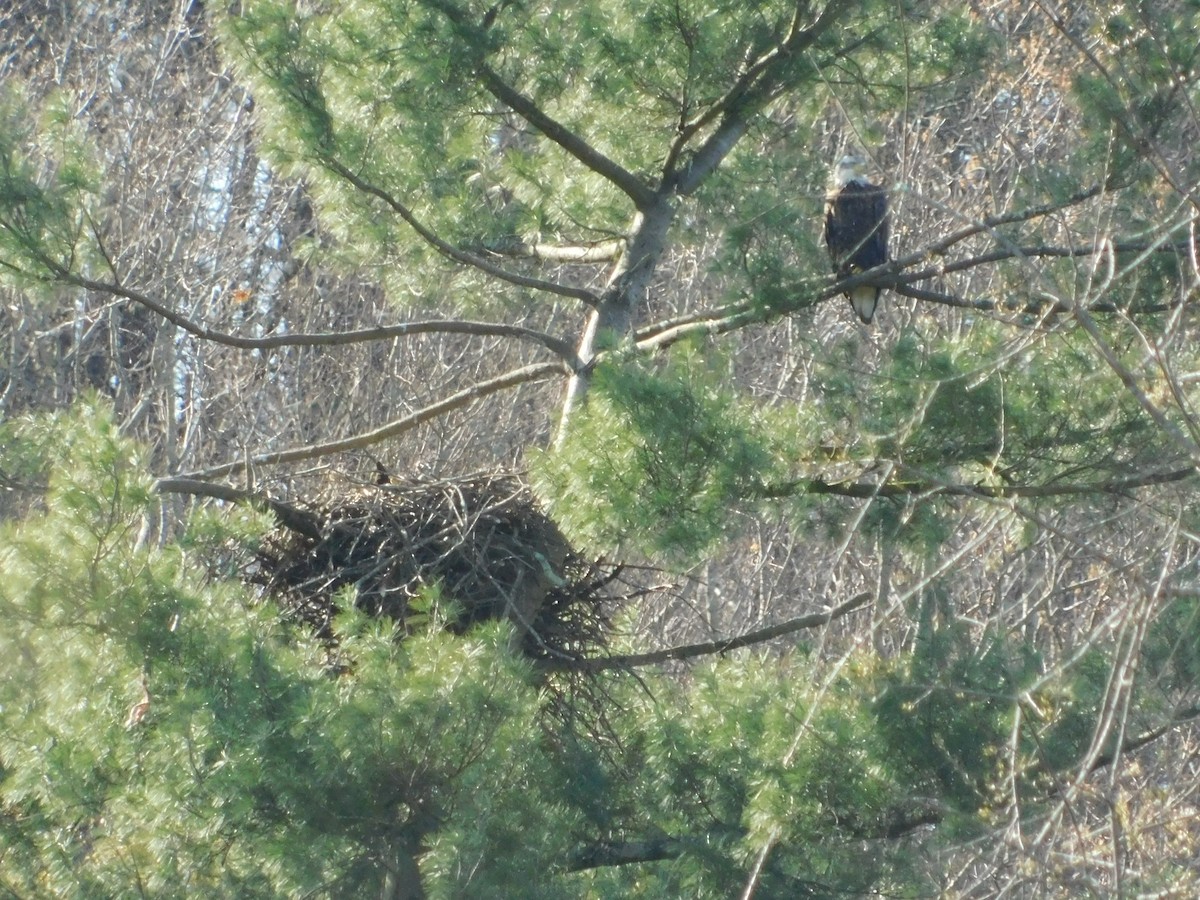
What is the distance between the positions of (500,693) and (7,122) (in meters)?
1.91

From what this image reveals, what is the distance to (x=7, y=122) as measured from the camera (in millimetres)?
3879

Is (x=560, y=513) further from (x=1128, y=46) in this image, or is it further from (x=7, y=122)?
(x=1128, y=46)

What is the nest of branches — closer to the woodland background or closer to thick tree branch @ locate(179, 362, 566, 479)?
the woodland background

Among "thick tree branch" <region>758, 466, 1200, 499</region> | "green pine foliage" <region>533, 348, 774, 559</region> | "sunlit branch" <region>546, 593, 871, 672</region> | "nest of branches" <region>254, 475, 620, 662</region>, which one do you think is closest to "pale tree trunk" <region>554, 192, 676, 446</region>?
"nest of branches" <region>254, 475, 620, 662</region>

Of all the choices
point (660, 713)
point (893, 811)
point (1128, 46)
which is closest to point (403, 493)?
point (660, 713)

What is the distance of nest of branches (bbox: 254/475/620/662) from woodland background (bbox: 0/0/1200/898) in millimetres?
17

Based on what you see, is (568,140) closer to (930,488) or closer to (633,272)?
(633,272)

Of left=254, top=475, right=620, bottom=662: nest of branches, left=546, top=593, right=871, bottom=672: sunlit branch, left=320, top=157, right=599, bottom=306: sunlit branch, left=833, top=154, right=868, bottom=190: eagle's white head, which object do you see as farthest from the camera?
left=833, top=154, right=868, bottom=190: eagle's white head

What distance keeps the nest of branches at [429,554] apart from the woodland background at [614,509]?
2cm

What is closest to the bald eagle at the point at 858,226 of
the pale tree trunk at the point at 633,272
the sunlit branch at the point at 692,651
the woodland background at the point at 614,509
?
the woodland background at the point at 614,509

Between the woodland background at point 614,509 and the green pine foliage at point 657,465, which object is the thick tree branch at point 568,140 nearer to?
the woodland background at point 614,509

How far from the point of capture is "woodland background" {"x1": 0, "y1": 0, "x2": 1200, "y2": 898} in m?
3.29

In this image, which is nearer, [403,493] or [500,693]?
[500,693]

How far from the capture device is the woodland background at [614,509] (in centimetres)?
329
